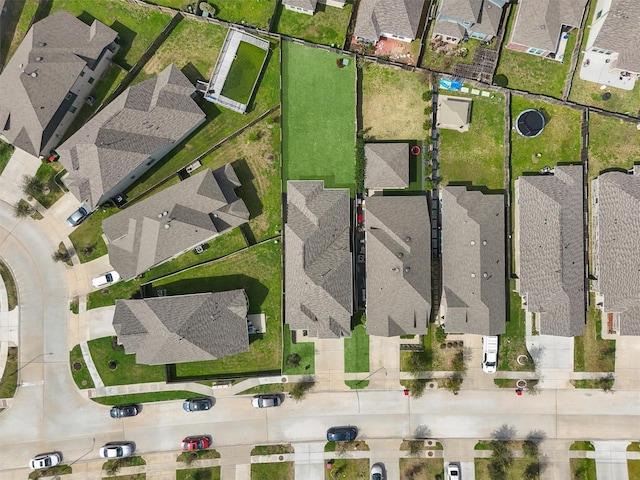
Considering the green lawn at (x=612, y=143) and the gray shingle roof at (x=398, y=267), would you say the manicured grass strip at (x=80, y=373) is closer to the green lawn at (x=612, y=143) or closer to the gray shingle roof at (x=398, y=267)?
the gray shingle roof at (x=398, y=267)

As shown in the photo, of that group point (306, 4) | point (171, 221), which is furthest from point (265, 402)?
point (306, 4)

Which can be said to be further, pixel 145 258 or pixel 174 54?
pixel 174 54

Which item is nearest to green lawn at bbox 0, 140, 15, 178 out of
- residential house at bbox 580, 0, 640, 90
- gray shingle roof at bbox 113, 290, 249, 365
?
gray shingle roof at bbox 113, 290, 249, 365

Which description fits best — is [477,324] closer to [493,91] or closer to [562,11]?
[493,91]

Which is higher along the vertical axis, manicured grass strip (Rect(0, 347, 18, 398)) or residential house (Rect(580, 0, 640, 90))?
residential house (Rect(580, 0, 640, 90))

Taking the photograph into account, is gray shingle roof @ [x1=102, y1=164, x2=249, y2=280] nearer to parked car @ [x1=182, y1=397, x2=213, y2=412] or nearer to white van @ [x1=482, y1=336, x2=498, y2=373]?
parked car @ [x1=182, y1=397, x2=213, y2=412]

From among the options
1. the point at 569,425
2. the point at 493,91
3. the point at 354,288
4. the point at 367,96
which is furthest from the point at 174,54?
the point at 569,425

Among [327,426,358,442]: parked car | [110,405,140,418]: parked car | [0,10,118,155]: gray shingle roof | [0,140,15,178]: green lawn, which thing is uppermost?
[0,10,118,155]: gray shingle roof
